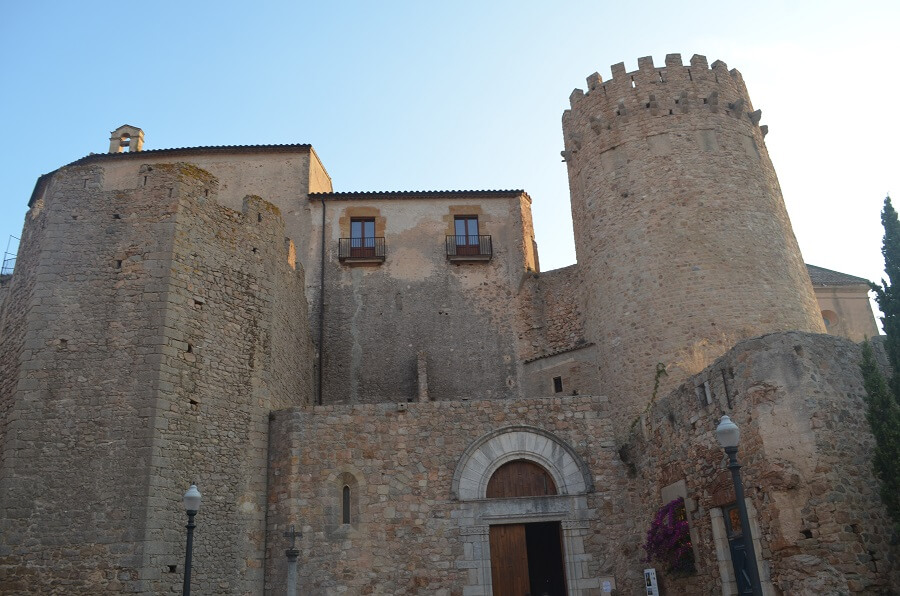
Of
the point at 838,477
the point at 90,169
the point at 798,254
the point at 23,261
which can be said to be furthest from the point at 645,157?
the point at 23,261

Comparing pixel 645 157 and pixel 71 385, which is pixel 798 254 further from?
pixel 71 385

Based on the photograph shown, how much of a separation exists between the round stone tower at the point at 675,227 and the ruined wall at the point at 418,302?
3.22 metres

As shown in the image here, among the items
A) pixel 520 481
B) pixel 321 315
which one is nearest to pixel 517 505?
pixel 520 481

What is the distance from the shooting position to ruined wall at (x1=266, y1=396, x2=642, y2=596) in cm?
1548

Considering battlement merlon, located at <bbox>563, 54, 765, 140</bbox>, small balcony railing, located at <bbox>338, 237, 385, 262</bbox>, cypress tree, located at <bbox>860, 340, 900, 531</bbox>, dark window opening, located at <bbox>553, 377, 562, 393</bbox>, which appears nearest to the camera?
cypress tree, located at <bbox>860, 340, 900, 531</bbox>

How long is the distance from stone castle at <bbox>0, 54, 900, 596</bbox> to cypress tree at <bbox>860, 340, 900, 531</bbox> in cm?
22

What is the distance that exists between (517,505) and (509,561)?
114 centimetres

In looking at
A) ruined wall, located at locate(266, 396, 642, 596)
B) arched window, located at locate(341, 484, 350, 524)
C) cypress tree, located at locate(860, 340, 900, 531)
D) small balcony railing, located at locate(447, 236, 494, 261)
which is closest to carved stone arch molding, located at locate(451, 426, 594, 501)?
ruined wall, located at locate(266, 396, 642, 596)

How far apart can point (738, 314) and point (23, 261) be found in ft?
54.1

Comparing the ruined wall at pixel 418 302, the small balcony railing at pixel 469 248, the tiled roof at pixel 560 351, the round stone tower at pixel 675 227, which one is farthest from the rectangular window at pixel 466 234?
the tiled roof at pixel 560 351

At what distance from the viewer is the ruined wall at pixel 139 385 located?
1365cm

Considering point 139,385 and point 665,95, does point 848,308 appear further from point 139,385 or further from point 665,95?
point 139,385

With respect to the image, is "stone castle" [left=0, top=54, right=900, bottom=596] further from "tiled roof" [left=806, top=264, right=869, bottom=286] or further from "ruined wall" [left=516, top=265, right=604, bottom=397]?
"tiled roof" [left=806, top=264, right=869, bottom=286]

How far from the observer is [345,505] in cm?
1606
